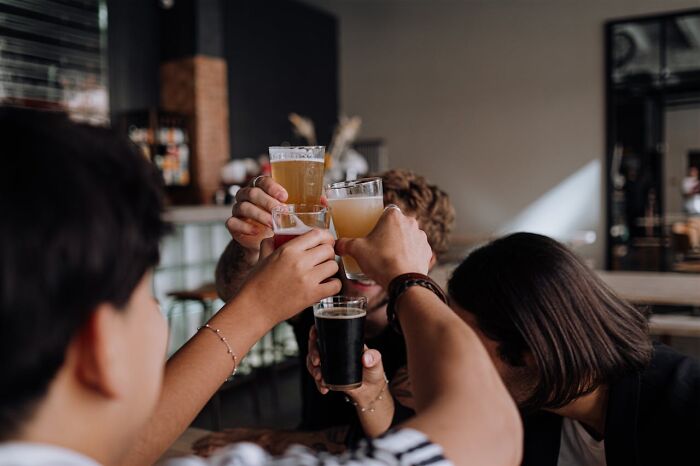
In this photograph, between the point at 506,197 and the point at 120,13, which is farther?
the point at 506,197

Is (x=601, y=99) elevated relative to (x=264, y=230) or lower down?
elevated

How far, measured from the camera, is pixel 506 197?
320 inches

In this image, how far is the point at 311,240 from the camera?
966 mm

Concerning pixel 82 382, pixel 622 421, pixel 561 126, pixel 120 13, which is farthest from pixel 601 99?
pixel 82 382

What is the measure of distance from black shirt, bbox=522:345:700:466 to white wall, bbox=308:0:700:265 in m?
6.81

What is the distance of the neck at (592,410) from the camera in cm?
128

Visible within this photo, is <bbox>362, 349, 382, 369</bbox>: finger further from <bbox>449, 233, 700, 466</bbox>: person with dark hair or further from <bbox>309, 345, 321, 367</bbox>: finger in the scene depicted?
<bbox>449, 233, 700, 466</bbox>: person with dark hair

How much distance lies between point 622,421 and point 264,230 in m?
0.80

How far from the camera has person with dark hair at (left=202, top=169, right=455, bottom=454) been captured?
4.17 feet

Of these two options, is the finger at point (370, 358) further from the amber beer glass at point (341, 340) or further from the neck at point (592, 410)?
the neck at point (592, 410)

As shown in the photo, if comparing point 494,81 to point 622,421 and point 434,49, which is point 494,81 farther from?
point 622,421

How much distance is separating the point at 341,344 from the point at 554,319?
0.43 metres

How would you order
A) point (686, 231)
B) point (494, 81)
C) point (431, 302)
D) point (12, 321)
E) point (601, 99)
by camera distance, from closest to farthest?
1. point (12, 321)
2. point (431, 302)
3. point (686, 231)
4. point (601, 99)
5. point (494, 81)

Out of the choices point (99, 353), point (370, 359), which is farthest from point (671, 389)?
point (99, 353)
